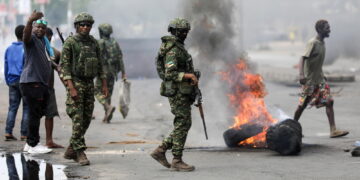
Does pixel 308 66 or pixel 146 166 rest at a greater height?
pixel 308 66

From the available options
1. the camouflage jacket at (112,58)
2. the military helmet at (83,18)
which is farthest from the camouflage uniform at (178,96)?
the camouflage jacket at (112,58)

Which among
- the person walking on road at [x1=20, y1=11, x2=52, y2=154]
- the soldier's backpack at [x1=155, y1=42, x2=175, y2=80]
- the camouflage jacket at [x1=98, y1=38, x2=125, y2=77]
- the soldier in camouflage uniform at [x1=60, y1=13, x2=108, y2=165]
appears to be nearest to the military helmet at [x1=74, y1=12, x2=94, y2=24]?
the soldier in camouflage uniform at [x1=60, y1=13, x2=108, y2=165]

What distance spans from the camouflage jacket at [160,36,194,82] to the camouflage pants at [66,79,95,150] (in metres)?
1.04

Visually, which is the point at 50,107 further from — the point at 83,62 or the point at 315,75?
the point at 315,75

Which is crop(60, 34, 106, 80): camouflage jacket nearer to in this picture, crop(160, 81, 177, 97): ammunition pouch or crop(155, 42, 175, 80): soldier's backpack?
crop(155, 42, 175, 80): soldier's backpack

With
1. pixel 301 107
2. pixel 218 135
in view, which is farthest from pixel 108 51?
pixel 301 107

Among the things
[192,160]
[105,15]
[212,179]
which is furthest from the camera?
[105,15]

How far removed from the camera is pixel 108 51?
13484 mm

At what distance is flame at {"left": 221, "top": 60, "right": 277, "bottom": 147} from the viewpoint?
33.0 feet

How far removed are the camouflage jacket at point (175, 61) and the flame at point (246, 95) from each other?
2200mm

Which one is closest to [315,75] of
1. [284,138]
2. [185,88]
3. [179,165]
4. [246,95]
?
[246,95]

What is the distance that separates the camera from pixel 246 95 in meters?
10.2

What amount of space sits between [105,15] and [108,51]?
36987 mm

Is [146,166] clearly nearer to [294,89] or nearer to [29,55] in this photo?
[29,55]
